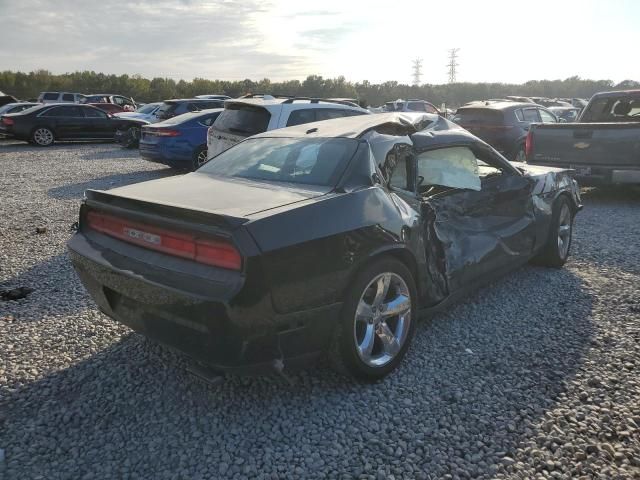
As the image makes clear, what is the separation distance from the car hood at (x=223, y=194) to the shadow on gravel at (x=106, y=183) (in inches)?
261

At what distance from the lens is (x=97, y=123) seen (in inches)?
725

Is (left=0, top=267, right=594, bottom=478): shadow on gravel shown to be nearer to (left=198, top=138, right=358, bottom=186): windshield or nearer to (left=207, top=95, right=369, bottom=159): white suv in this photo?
(left=198, top=138, right=358, bottom=186): windshield

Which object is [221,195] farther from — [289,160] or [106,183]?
[106,183]

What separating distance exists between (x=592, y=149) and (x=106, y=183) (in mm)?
8946

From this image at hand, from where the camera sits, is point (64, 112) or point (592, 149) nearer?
point (592, 149)

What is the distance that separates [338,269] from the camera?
2.76m

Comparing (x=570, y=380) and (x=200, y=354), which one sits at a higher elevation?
(x=200, y=354)

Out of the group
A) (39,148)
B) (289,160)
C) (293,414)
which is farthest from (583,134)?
(39,148)

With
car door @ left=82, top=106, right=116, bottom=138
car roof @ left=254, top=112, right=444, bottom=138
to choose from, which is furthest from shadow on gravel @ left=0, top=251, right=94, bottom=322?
car door @ left=82, top=106, right=116, bottom=138

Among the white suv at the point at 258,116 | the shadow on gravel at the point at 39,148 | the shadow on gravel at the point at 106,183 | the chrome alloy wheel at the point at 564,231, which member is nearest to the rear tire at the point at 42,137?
the shadow on gravel at the point at 39,148

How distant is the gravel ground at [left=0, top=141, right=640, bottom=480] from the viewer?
7.98ft

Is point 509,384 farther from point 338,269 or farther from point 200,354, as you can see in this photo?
point 200,354

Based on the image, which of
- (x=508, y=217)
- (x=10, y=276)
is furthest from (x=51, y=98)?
(x=508, y=217)

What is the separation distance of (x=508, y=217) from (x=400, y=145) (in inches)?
55.0
